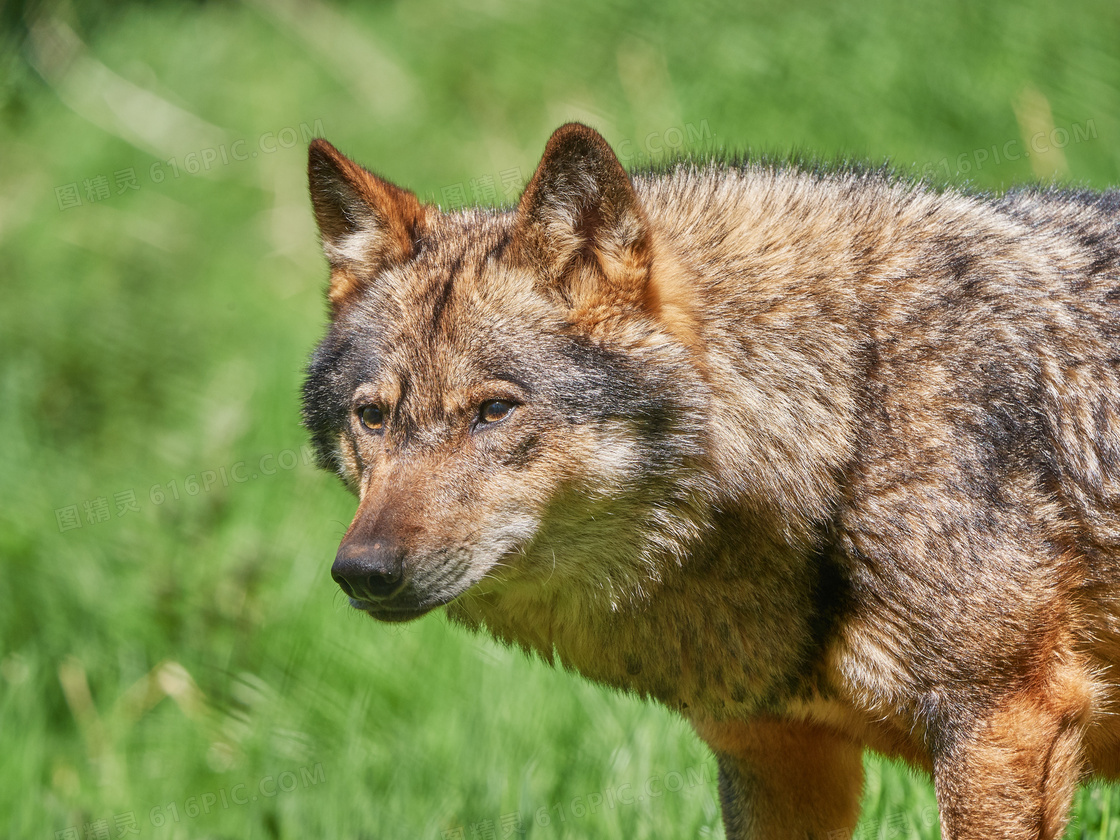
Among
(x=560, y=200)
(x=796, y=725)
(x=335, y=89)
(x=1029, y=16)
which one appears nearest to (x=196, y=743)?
(x=796, y=725)

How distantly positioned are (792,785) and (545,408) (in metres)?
1.52

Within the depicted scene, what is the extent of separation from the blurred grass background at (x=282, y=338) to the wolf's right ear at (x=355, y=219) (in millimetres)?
877

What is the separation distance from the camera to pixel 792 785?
3635 millimetres

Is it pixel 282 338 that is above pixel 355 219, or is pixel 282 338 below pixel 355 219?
below

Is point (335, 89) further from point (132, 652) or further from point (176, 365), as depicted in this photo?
point (132, 652)

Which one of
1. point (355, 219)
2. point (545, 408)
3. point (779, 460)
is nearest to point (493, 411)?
point (545, 408)

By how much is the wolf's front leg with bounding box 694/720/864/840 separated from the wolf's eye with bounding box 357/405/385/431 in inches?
54.9

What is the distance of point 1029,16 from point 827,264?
648 cm

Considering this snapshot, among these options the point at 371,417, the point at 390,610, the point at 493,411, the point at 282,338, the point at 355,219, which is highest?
the point at 355,219

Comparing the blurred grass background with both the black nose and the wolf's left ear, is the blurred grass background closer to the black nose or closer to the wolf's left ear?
the wolf's left ear

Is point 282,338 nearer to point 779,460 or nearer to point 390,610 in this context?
point 390,610

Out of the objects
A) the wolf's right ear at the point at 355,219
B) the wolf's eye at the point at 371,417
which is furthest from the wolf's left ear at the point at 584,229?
the wolf's eye at the point at 371,417

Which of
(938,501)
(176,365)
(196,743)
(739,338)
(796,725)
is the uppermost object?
(739,338)

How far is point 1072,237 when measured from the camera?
3.44 meters
